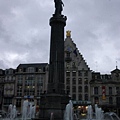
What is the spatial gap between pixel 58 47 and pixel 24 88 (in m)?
51.6

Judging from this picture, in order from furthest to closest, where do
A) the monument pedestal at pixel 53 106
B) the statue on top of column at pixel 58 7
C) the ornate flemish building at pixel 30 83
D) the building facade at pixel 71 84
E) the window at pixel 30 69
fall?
the window at pixel 30 69
the ornate flemish building at pixel 30 83
the building facade at pixel 71 84
the statue on top of column at pixel 58 7
the monument pedestal at pixel 53 106

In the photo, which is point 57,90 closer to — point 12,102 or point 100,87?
point 100,87

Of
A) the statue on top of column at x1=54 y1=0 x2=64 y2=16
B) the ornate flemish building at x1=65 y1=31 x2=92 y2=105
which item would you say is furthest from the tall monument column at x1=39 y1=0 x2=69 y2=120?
the ornate flemish building at x1=65 y1=31 x2=92 y2=105

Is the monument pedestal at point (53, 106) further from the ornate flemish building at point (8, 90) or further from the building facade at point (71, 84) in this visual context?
the ornate flemish building at point (8, 90)

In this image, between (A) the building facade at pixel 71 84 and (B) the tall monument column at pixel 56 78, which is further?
(A) the building facade at pixel 71 84

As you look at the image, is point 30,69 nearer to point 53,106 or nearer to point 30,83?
point 30,83

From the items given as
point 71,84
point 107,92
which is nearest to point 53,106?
point 71,84

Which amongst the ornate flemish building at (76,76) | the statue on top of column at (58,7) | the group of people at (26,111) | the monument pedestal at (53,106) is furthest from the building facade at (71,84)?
the monument pedestal at (53,106)

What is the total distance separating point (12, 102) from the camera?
73.1 metres

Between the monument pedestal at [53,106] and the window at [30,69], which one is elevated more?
the window at [30,69]

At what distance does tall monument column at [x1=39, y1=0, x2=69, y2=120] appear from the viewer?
71.3ft

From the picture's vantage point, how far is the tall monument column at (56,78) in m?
21.7

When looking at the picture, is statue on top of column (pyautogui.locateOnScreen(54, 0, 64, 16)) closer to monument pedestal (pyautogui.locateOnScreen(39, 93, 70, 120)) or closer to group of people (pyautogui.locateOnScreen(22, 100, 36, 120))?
monument pedestal (pyautogui.locateOnScreen(39, 93, 70, 120))

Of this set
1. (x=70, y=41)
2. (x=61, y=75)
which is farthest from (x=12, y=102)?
(x=61, y=75)
